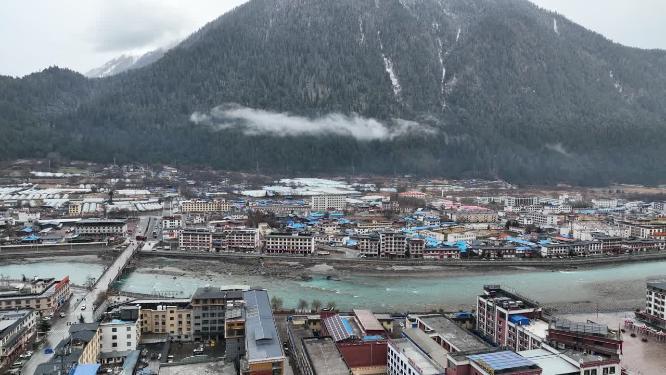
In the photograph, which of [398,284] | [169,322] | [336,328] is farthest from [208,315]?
[398,284]

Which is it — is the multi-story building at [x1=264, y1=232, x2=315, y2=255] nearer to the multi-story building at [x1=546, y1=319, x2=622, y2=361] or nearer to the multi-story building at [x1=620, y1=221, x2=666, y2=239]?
the multi-story building at [x1=546, y1=319, x2=622, y2=361]

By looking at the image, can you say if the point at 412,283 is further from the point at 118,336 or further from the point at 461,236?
the point at 118,336

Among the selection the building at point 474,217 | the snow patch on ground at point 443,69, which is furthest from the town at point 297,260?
the snow patch on ground at point 443,69

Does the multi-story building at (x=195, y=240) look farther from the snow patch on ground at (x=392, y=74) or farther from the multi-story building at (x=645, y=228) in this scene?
the snow patch on ground at (x=392, y=74)

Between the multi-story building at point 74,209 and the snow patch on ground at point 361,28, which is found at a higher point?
the snow patch on ground at point 361,28

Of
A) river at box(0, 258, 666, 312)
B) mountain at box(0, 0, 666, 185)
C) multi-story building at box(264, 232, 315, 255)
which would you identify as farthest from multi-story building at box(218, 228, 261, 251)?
mountain at box(0, 0, 666, 185)

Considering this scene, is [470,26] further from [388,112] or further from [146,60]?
[146,60]

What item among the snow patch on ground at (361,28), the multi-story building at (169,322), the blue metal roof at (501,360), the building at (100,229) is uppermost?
the snow patch on ground at (361,28)
